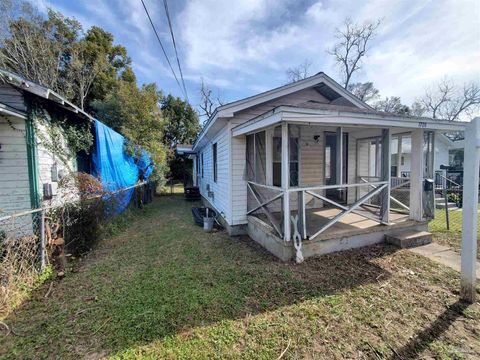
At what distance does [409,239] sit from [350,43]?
24358 millimetres

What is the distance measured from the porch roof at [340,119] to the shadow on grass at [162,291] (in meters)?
2.54

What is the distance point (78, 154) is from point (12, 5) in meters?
14.0

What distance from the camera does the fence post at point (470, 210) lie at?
8.83 feet

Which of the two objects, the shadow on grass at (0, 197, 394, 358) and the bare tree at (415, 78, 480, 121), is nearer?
the shadow on grass at (0, 197, 394, 358)

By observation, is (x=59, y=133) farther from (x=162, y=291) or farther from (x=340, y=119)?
(x=340, y=119)

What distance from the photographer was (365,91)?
26094 mm

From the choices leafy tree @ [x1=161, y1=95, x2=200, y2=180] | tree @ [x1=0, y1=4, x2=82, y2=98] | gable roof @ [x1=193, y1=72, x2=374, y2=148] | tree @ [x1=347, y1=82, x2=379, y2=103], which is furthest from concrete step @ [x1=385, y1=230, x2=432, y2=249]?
tree @ [x1=347, y1=82, x2=379, y2=103]

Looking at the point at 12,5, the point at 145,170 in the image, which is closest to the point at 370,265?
the point at 145,170

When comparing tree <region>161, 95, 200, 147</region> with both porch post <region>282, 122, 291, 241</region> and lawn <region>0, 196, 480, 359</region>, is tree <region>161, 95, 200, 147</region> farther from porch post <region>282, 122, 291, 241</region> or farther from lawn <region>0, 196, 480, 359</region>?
porch post <region>282, 122, 291, 241</region>

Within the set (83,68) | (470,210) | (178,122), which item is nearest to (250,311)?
(470,210)

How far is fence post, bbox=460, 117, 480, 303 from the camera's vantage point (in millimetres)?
2691

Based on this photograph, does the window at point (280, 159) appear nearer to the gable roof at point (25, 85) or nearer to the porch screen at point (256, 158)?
the porch screen at point (256, 158)

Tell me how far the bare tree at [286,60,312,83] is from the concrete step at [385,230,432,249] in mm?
23749

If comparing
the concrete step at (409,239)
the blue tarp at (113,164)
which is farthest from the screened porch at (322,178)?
the blue tarp at (113,164)
